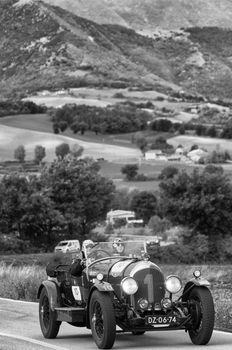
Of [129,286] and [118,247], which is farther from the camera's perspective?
[118,247]

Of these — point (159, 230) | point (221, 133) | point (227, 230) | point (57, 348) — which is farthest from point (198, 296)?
point (221, 133)

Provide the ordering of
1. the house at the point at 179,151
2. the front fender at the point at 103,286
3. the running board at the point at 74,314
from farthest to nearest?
the house at the point at 179,151, the running board at the point at 74,314, the front fender at the point at 103,286

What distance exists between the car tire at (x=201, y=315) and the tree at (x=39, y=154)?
4689 inches

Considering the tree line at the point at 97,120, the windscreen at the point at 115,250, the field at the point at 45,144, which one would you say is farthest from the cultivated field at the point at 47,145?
the windscreen at the point at 115,250

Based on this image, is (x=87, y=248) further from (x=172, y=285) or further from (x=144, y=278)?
(x=172, y=285)

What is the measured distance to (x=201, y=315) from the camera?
12.0 metres

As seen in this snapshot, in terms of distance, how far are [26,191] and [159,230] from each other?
1329cm

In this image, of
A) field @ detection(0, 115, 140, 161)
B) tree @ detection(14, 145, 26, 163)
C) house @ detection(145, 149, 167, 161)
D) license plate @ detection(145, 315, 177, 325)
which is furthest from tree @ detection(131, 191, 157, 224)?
license plate @ detection(145, 315, 177, 325)

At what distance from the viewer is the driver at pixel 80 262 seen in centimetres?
1320

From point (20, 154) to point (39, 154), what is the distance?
9.51 feet

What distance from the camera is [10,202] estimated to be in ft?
233

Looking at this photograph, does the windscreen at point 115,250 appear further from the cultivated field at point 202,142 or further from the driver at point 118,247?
the cultivated field at point 202,142

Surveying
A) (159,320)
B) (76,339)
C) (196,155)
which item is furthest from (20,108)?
(159,320)

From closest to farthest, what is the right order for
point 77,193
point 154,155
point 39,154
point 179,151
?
point 77,193 → point 39,154 → point 154,155 → point 179,151
